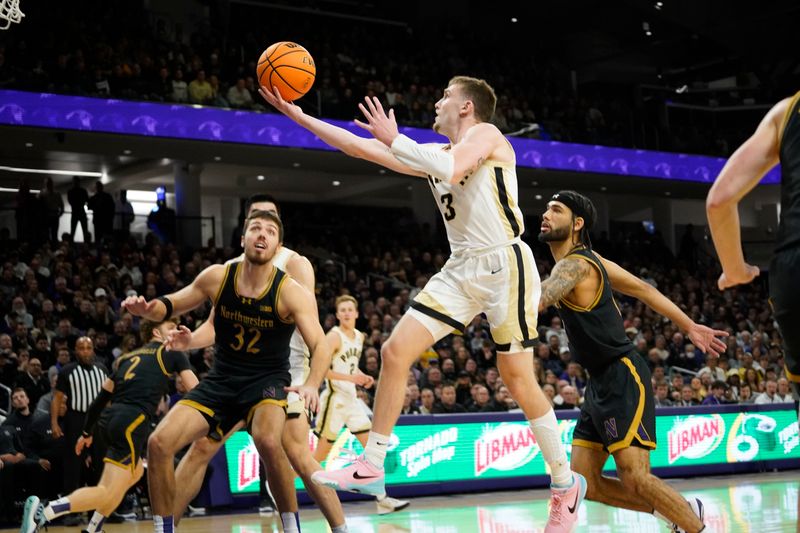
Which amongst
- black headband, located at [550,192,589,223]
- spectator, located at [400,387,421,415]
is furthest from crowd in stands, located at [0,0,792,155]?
black headband, located at [550,192,589,223]

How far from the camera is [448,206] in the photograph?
5.96 metres

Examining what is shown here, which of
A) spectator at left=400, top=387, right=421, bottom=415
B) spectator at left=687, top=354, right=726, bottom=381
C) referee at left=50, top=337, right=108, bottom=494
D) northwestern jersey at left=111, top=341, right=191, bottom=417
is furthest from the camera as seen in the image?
spectator at left=687, top=354, right=726, bottom=381

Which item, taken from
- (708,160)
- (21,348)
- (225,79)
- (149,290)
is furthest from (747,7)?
(21,348)

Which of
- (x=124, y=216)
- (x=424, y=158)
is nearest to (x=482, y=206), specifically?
(x=424, y=158)

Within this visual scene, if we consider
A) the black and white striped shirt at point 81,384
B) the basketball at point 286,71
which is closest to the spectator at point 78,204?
the black and white striped shirt at point 81,384

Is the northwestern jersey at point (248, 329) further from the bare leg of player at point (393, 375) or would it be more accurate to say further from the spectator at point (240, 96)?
the spectator at point (240, 96)

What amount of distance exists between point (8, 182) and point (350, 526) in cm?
2025

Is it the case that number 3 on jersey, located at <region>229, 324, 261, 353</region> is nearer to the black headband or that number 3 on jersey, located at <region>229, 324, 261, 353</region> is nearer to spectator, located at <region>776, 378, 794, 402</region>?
the black headband

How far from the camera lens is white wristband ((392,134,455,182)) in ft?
17.6

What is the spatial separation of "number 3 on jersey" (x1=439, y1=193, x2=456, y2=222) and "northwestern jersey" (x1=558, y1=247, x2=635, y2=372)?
97 centimetres

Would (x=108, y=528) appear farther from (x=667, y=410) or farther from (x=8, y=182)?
(x=8, y=182)

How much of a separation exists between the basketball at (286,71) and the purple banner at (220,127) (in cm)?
1376

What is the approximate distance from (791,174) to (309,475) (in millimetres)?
4115

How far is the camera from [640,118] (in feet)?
92.4
